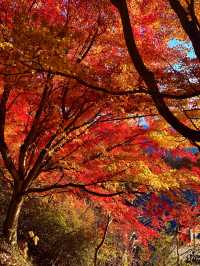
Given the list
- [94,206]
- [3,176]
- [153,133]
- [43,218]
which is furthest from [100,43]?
[94,206]

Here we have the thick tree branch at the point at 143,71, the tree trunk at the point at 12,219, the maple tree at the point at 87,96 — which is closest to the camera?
the thick tree branch at the point at 143,71

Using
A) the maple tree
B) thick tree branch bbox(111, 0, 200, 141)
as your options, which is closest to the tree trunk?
the maple tree

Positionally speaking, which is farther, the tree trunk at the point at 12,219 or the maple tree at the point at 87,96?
the tree trunk at the point at 12,219

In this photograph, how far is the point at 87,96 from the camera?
11.3 m

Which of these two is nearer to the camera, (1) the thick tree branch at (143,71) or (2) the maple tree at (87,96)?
(1) the thick tree branch at (143,71)

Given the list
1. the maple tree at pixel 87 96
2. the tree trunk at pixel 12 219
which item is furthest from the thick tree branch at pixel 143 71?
the tree trunk at pixel 12 219

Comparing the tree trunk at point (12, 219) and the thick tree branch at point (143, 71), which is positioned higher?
the thick tree branch at point (143, 71)

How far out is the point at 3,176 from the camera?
16.6m

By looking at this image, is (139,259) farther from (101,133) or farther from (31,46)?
(31,46)

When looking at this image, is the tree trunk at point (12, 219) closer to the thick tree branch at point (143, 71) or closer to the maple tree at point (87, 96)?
the maple tree at point (87, 96)

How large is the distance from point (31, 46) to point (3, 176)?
9366 millimetres

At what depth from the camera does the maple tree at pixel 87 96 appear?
813cm

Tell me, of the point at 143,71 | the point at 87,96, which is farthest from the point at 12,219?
the point at 143,71

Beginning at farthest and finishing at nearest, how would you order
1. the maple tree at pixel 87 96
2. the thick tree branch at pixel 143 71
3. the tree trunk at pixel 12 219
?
the tree trunk at pixel 12 219
the maple tree at pixel 87 96
the thick tree branch at pixel 143 71
